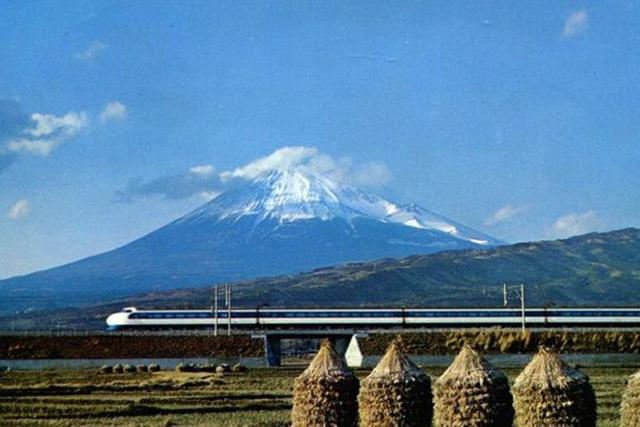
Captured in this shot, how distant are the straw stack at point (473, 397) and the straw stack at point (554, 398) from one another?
34cm

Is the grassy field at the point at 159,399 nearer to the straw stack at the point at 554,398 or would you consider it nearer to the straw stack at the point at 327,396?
the straw stack at the point at 327,396

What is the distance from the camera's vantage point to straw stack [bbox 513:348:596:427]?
20125 millimetres

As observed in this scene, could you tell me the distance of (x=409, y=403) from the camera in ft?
69.7

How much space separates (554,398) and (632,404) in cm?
150

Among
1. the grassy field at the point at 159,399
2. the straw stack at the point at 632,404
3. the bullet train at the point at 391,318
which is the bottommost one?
the grassy field at the point at 159,399

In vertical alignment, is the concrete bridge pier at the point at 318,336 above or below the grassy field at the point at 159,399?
above

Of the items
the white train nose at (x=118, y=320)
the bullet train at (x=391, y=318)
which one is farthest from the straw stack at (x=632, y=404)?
the white train nose at (x=118, y=320)

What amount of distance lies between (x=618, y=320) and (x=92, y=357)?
3505 centimetres

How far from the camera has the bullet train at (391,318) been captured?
242 feet

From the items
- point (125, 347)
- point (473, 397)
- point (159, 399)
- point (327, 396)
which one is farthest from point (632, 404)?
point (125, 347)

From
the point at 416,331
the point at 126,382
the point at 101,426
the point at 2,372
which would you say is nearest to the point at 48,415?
the point at 101,426

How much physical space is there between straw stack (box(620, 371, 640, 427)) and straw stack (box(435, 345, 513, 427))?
2119 millimetres

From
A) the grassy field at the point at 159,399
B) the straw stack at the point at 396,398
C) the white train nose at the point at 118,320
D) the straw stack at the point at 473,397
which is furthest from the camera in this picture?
the white train nose at the point at 118,320

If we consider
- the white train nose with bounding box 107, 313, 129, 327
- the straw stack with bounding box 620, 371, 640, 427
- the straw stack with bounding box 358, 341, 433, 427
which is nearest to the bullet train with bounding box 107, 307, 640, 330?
the white train nose with bounding box 107, 313, 129, 327
